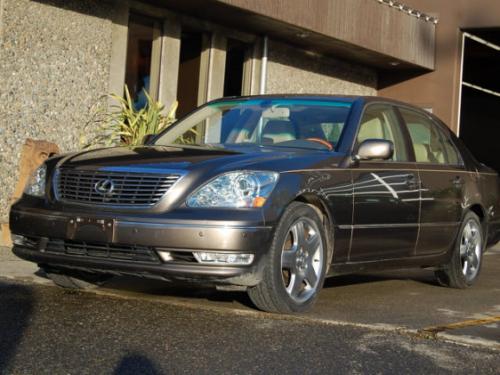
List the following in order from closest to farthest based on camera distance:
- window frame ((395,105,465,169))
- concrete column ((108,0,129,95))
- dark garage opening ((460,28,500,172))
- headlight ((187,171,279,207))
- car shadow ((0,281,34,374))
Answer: car shadow ((0,281,34,374)), headlight ((187,171,279,207)), window frame ((395,105,465,169)), concrete column ((108,0,129,95)), dark garage opening ((460,28,500,172))

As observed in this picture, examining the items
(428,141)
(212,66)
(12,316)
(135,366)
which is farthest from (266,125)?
(212,66)

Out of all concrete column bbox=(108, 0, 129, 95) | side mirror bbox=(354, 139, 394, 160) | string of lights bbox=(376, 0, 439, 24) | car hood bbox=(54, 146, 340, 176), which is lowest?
car hood bbox=(54, 146, 340, 176)

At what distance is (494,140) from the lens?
2803 centimetres

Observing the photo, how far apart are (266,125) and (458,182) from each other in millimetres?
1881

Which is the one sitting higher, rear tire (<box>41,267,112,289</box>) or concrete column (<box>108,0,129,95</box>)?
concrete column (<box>108,0,129,95</box>)

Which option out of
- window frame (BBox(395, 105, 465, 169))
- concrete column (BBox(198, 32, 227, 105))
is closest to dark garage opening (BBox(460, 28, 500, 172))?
concrete column (BBox(198, 32, 227, 105))

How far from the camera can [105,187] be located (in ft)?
19.2

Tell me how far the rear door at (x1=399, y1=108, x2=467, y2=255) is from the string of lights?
30.1ft

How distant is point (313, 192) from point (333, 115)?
3.52 feet

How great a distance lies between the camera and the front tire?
5.77 meters

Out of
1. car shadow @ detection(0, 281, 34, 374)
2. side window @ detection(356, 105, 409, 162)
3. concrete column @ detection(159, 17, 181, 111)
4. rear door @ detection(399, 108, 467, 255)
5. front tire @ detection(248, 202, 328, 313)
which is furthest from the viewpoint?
concrete column @ detection(159, 17, 181, 111)

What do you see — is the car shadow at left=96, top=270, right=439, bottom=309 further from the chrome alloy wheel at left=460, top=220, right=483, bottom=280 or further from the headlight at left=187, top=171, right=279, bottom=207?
the chrome alloy wheel at left=460, top=220, right=483, bottom=280

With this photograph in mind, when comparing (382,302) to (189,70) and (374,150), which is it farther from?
(189,70)

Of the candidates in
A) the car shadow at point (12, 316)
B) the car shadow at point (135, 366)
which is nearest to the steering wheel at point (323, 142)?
the car shadow at point (12, 316)
